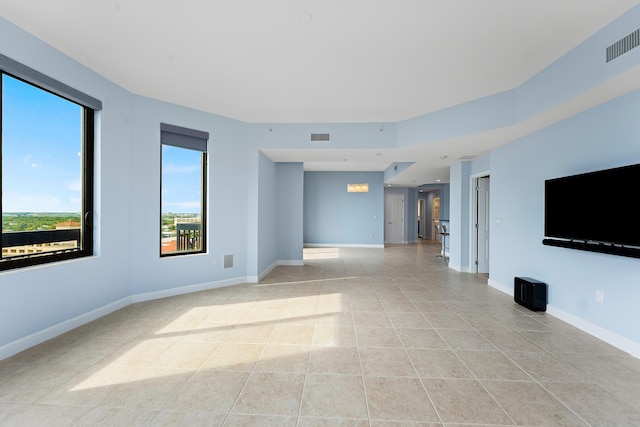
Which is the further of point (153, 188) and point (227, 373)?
point (153, 188)

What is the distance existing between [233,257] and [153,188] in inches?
67.7

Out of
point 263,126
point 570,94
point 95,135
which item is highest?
point 263,126

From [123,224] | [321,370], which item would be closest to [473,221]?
[321,370]

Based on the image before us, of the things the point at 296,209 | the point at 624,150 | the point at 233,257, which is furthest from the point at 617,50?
the point at 296,209

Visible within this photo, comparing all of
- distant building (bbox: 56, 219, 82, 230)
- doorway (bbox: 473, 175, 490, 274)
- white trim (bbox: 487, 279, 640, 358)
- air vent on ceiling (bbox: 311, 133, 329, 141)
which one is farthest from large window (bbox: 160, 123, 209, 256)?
doorway (bbox: 473, 175, 490, 274)

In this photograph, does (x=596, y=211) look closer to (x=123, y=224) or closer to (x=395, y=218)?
(x=123, y=224)

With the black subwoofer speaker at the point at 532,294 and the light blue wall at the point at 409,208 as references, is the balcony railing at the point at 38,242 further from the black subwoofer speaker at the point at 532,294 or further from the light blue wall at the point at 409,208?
the light blue wall at the point at 409,208

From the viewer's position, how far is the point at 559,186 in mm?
3533

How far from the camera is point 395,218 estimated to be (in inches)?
502

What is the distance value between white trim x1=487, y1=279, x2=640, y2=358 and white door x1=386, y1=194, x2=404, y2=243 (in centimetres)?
886

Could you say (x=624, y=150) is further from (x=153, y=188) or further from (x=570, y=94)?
(x=153, y=188)

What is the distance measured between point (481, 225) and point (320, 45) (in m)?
5.49

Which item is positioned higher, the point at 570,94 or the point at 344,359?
the point at 570,94

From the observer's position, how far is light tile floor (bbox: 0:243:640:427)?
1903 mm
